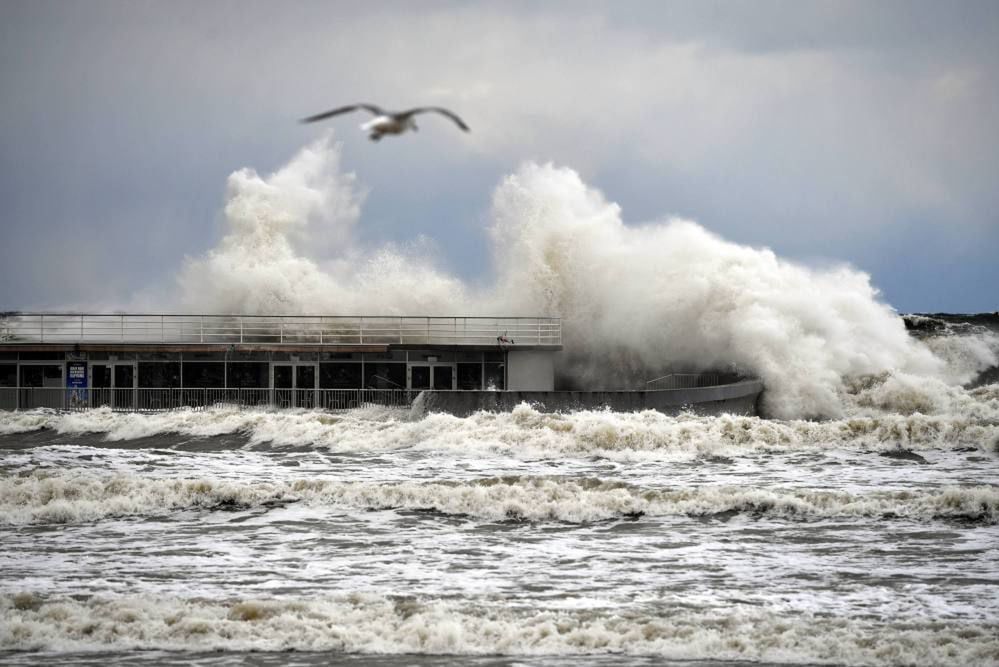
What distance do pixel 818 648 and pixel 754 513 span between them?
771 centimetres

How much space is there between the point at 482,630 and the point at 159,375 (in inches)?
1007

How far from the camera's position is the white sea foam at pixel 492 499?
18.8 metres

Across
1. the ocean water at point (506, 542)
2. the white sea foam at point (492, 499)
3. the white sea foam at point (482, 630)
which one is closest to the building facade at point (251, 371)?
the ocean water at point (506, 542)

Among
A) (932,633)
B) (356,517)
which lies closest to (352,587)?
(356,517)

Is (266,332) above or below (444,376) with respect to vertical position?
above

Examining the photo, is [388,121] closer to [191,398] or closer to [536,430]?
[536,430]

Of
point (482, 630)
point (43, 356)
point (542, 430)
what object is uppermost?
point (43, 356)

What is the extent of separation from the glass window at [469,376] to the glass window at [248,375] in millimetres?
5992

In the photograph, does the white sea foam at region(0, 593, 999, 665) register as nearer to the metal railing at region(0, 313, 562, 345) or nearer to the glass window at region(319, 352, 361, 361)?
the glass window at region(319, 352, 361, 361)

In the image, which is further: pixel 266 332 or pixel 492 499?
pixel 266 332

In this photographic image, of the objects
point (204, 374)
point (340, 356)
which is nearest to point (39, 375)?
point (204, 374)

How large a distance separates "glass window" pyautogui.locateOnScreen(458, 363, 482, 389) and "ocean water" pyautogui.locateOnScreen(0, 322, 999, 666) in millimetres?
4633

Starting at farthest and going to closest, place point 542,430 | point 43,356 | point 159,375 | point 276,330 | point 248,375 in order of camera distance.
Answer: point 276,330 → point 43,356 → point 159,375 → point 248,375 → point 542,430

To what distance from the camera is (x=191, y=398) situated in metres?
33.8
